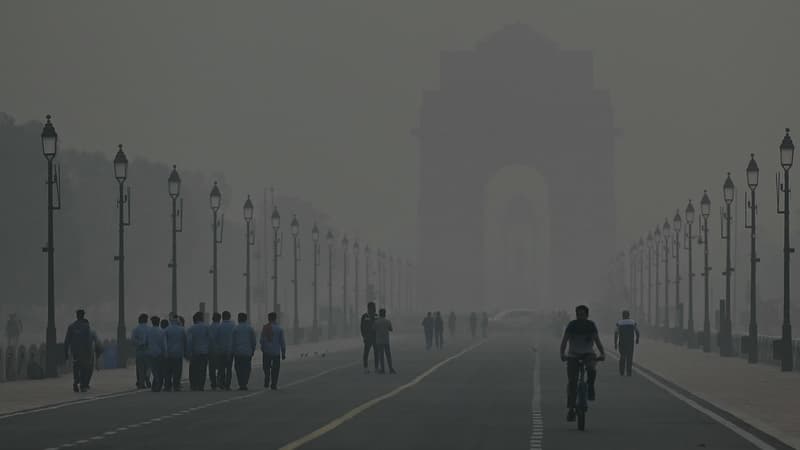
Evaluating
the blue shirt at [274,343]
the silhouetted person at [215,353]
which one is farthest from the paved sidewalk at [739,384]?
the silhouetted person at [215,353]

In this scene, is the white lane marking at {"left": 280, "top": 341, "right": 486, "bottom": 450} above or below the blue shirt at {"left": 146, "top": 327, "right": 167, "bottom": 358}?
below

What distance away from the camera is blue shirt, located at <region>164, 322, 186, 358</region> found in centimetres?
4375

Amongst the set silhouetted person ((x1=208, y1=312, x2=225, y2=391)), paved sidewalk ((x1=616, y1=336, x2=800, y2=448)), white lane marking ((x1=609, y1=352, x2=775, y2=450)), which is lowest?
white lane marking ((x1=609, y1=352, x2=775, y2=450))

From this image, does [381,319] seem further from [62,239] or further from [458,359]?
[62,239]

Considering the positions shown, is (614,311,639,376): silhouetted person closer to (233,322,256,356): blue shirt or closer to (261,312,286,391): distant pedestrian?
(261,312,286,391): distant pedestrian

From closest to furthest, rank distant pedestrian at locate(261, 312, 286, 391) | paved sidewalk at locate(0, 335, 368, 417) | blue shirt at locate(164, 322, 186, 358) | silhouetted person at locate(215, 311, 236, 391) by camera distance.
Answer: paved sidewalk at locate(0, 335, 368, 417) → blue shirt at locate(164, 322, 186, 358) → silhouetted person at locate(215, 311, 236, 391) → distant pedestrian at locate(261, 312, 286, 391)

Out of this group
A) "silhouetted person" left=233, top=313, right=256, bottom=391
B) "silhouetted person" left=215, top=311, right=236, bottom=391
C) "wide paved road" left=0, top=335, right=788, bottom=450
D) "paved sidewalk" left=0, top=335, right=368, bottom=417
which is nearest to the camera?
"wide paved road" left=0, top=335, right=788, bottom=450

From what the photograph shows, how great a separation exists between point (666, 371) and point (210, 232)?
346ft

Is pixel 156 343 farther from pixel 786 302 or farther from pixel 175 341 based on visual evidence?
pixel 786 302

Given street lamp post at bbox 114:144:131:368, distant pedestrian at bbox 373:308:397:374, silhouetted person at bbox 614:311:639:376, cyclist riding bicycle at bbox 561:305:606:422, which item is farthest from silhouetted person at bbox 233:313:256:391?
cyclist riding bicycle at bbox 561:305:606:422

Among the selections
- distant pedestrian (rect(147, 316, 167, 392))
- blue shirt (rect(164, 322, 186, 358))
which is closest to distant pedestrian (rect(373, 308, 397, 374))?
blue shirt (rect(164, 322, 186, 358))

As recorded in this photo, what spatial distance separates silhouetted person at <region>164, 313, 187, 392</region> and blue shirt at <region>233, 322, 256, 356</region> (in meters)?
1.12

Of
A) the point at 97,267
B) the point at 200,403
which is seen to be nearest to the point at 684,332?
the point at 97,267

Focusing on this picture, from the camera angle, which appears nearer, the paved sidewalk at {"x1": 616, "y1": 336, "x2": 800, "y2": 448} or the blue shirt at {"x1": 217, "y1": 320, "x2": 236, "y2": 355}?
the paved sidewalk at {"x1": 616, "y1": 336, "x2": 800, "y2": 448}
